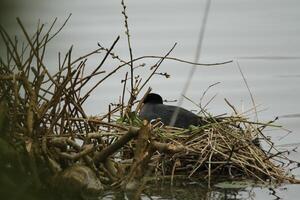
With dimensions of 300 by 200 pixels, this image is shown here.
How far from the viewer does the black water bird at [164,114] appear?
188 inches

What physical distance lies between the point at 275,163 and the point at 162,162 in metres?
0.94

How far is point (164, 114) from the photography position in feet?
16.4

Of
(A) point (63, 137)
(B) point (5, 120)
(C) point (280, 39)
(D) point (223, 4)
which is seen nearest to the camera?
(B) point (5, 120)

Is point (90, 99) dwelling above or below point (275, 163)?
above

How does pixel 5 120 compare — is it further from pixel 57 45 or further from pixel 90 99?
pixel 90 99

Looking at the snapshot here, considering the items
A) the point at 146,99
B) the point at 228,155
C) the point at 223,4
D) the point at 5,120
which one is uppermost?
the point at 223,4

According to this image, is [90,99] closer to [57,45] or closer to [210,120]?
[210,120]

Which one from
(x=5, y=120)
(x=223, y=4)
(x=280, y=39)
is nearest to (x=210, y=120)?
(x=5, y=120)

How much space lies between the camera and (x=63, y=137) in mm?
3223

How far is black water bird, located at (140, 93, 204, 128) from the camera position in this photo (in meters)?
4.78

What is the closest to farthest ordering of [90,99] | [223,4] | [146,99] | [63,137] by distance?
[63,137]
[146,99]
[90,99]
[223,4]

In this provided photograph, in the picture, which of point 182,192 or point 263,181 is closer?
point 182,192

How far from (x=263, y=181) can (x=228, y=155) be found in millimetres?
267

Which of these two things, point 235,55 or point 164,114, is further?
point 235,55
